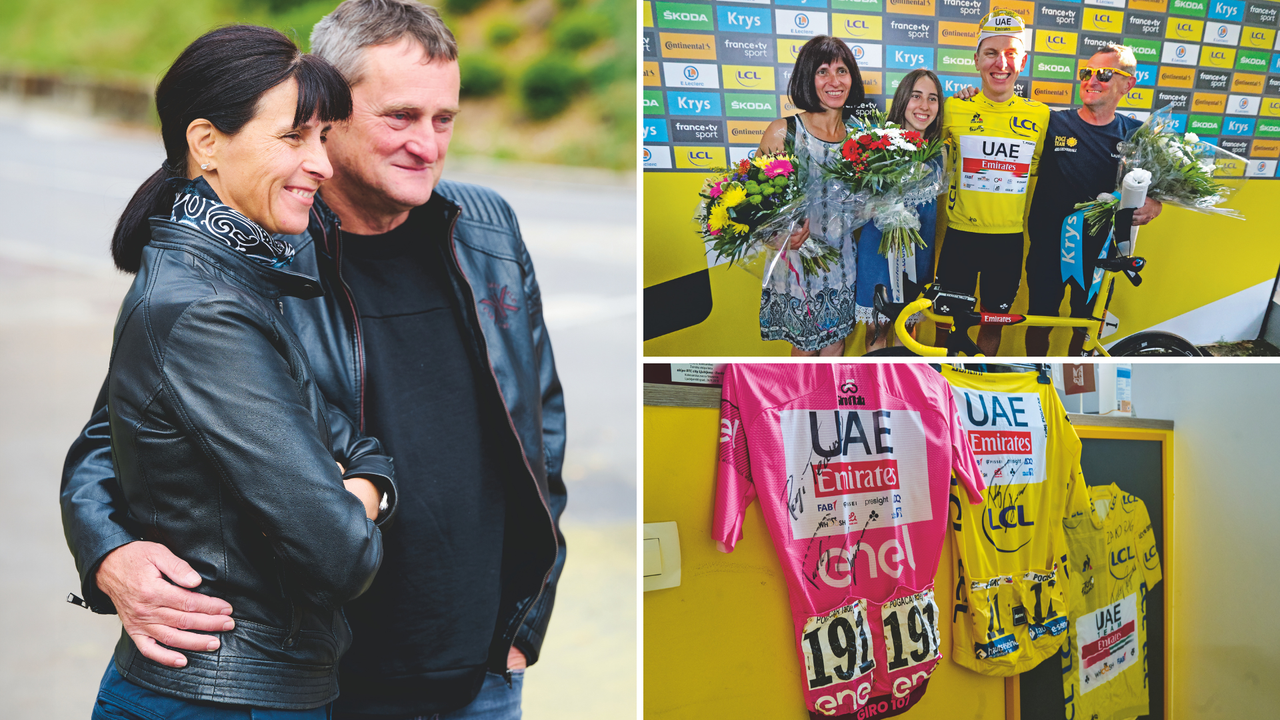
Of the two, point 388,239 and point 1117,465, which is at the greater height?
point 388,239

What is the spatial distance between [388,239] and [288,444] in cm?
75

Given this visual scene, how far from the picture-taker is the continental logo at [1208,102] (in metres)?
3.64

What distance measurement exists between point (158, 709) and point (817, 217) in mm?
2498

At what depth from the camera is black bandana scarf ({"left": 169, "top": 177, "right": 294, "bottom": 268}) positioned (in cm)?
150

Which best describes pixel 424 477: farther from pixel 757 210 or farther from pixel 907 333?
pixel 907 333

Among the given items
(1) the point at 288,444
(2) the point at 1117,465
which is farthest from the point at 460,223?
(2) the point at 1117,465

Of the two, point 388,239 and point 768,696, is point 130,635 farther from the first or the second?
point 768,696

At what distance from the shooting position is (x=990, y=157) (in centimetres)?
345

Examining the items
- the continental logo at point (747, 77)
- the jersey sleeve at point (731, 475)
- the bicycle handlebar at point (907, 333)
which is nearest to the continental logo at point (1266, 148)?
the bicycle handlebar at point (907, 333)

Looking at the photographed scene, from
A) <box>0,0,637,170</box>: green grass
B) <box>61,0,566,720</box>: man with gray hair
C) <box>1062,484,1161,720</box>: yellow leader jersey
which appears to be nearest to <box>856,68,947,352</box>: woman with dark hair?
<box>1062,484,1161,720</box>: yellow leader jersey

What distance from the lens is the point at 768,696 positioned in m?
2.71

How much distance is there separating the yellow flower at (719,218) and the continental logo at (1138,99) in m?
1.74

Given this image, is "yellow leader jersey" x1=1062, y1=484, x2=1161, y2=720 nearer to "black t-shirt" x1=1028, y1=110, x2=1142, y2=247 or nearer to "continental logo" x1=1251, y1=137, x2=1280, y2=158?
"black t-shirt" x1=1028, y1=110, x2=1142, y2=247

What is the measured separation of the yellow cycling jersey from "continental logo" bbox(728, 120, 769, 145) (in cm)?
72
